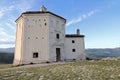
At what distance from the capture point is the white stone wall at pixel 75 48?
37.7 m

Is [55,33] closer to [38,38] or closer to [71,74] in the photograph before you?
[38,38]

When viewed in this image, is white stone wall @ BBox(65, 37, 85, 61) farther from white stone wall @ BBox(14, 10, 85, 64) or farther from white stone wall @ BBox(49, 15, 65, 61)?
white stone wall @ BBox(14, 10, 85, 64)

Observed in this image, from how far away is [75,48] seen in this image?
126 feet

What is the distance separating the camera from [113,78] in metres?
12.6

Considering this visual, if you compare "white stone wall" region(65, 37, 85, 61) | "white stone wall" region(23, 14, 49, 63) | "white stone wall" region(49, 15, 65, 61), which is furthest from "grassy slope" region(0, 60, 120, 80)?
"white stone wall" region(65, 37, 85, 61)

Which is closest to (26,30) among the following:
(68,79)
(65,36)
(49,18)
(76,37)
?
(49,18)

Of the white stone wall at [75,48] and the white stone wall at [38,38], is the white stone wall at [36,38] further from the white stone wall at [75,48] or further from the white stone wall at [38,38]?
the white stone wall at [75,48]

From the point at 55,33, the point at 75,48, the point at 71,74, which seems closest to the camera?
the point at 71,74

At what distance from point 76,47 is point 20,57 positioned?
13.1m

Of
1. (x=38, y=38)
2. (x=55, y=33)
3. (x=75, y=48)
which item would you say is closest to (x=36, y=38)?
(x=38, y=38)

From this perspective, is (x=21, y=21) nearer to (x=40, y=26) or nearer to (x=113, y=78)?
(x=40, y=26)

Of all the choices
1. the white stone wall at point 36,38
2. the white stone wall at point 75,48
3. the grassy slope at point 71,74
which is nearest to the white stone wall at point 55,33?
the white stone wall at point 36,38

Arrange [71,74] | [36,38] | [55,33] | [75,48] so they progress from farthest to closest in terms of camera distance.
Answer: [75,48] → [55,33] → [36,38] → [71,74]

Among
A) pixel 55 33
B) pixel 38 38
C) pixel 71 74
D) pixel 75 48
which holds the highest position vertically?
pixel 55 33
